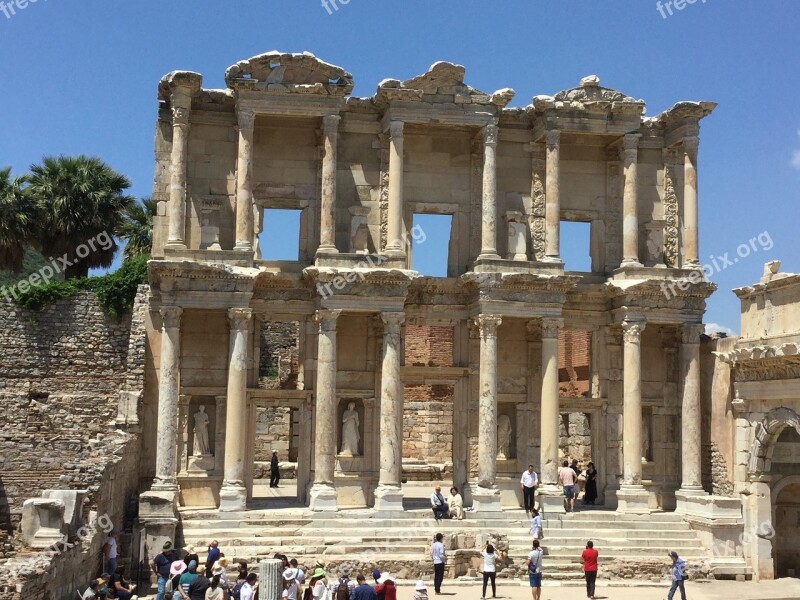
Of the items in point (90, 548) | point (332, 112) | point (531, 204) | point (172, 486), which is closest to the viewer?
point (90, 548)

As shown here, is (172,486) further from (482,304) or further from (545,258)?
(545,258)

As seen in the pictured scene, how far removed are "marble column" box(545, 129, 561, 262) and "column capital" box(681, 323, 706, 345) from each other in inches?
152

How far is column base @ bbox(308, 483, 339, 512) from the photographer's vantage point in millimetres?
26297

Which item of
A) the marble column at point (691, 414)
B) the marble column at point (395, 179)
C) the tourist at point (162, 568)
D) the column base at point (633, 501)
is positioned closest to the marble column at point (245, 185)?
the marble column at point (395, 179)

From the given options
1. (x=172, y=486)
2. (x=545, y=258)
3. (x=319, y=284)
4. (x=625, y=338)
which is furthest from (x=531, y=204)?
(x=172, y=486)

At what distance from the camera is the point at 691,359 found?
94.2 ft

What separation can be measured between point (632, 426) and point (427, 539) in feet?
20.8

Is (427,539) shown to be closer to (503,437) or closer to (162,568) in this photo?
(503,437)

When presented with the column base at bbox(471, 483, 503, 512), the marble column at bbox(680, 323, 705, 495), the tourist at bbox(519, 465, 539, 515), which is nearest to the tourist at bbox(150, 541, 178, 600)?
the column base at bbox(471, 483, 503, 512)

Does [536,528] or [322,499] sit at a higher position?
[322,499]

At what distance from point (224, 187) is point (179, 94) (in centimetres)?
266

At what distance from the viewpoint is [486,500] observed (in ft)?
88.3

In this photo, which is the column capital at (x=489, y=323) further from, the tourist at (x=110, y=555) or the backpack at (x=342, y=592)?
the tourist at (x=110, y=555)
